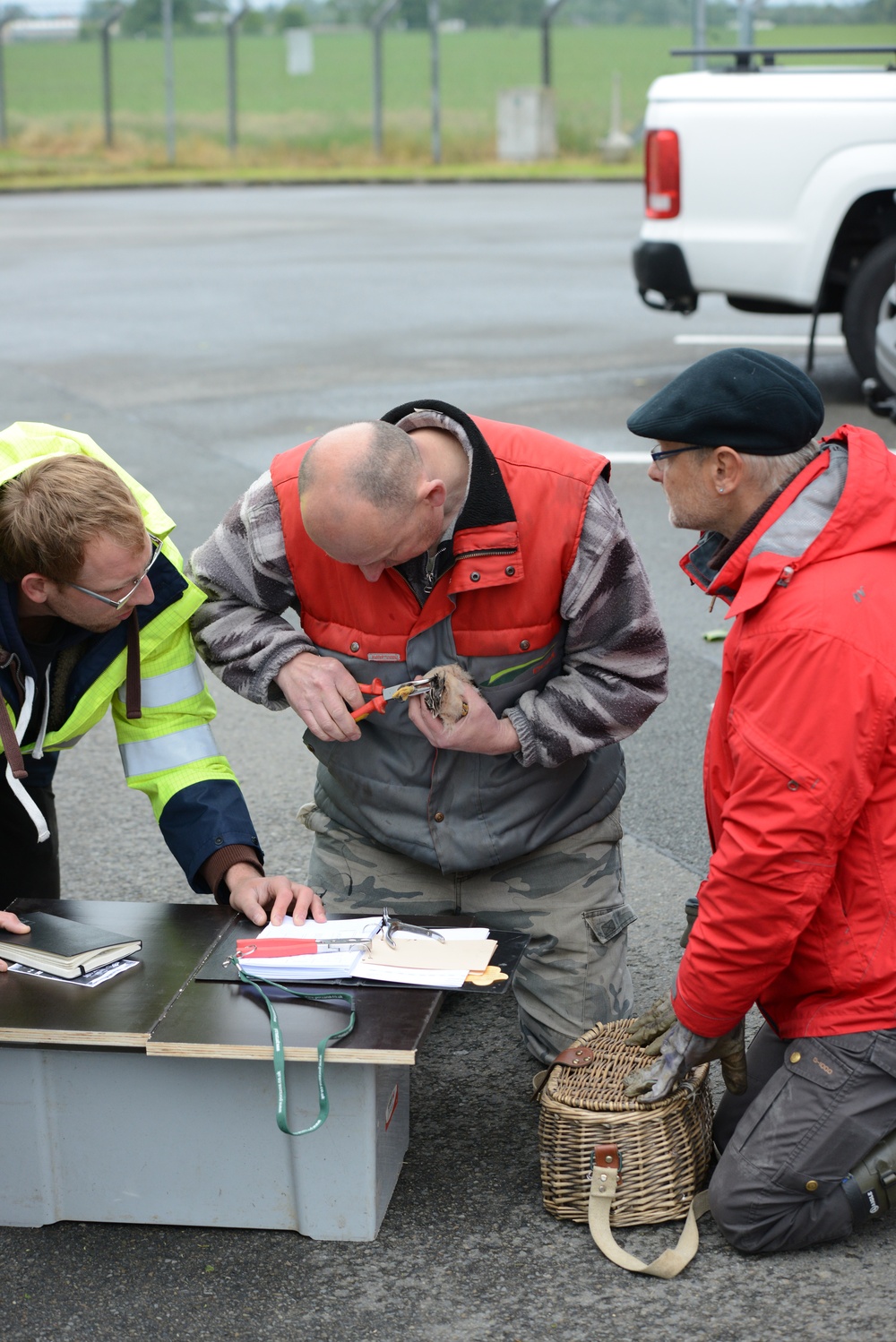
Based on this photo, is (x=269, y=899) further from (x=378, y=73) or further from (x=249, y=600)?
(x=378, y=73)

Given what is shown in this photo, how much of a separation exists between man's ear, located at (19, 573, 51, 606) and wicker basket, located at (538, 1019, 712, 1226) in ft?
4.52

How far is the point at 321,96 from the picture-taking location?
123 feet

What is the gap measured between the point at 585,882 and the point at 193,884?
0.86 m

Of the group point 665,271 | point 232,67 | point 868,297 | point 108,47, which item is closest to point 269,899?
point 665,271

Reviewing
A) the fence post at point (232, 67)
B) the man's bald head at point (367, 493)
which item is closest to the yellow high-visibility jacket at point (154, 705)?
the man's bald head at point (367, 493)

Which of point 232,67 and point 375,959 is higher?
point 232,67

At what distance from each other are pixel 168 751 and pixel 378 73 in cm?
2610

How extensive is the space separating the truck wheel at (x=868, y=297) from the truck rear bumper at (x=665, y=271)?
902 mm

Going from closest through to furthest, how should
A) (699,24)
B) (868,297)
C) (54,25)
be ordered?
(868,297)
(699,24)
(54,25)

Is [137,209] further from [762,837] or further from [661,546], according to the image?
[762,837]

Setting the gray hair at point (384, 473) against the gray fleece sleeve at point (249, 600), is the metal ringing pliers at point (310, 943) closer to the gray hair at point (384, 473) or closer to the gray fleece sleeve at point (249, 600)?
the gray fleece sleeve at point (249, 600)

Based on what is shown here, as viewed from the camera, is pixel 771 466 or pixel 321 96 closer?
pixel 771 466


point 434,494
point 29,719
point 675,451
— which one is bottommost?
point 29,719

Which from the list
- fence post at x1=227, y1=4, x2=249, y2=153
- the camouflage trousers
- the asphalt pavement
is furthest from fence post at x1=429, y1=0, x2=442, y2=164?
the camouflage trousers
